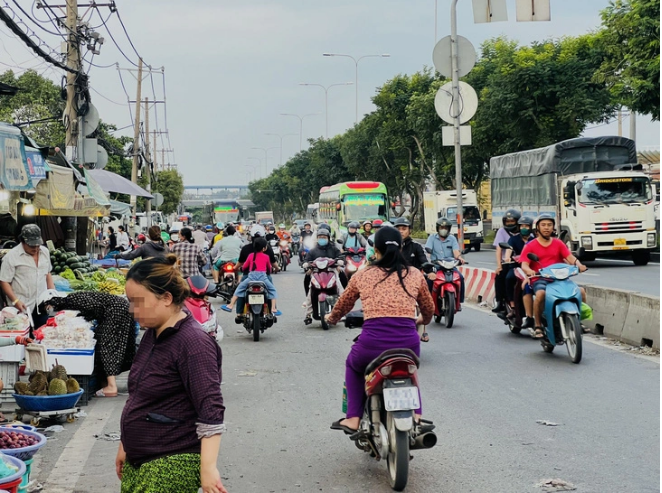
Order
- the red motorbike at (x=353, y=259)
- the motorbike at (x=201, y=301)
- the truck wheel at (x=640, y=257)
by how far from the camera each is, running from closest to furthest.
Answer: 1. the motorbike at (x=201, y=301)
2. the red motorbike at (x=353, y=259)
3. the truck wheel at (x=640, y=257)

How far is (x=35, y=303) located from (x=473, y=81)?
45416 mm

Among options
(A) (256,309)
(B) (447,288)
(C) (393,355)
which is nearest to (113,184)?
(A) (256,309)

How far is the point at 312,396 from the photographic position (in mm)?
9266

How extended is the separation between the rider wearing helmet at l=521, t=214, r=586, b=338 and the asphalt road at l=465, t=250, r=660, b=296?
743 cm

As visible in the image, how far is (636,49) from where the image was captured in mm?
27281

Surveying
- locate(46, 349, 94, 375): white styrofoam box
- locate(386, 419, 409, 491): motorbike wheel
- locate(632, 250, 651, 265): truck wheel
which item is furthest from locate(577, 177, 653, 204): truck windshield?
locate(386, 419, 409, 491): motorbike wheel

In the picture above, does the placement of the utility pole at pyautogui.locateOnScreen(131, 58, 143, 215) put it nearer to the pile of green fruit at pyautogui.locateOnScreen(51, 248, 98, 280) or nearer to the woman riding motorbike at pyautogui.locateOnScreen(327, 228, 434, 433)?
the pile of green fruit at pyautogui.locateOnScreen(51, 248, 98, 280)

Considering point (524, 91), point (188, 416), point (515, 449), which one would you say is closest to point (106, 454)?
point (515, 449)

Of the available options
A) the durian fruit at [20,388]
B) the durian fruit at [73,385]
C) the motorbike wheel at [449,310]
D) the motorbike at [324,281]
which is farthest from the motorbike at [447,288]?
the durian fruit at [20,388]

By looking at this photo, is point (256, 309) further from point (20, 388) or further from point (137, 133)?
point (137, 133)

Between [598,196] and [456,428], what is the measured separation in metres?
21.3

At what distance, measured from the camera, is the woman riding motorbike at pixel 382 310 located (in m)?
6.23

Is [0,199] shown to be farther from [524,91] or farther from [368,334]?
[524,91]

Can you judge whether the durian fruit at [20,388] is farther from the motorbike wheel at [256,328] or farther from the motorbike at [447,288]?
the motorbike at [447,288]
